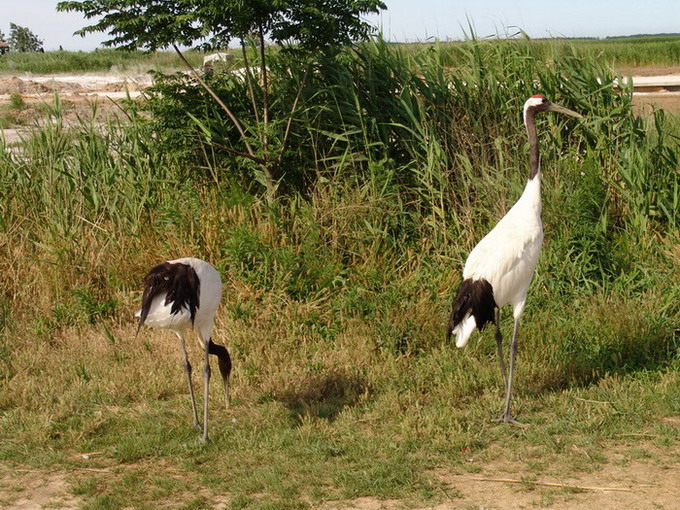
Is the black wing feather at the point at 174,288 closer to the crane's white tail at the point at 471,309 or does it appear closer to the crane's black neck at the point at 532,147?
the crane's white tail at the point at 471,309

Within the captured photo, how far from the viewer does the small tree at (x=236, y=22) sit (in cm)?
760

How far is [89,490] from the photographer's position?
527 cm

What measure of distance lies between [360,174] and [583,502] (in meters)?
4.71

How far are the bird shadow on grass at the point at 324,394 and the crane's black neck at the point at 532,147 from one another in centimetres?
207

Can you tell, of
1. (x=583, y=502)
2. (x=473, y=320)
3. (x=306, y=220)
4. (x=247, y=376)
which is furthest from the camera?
(x=306, y=220)

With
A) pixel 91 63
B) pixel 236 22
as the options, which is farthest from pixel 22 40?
pixel 236 22

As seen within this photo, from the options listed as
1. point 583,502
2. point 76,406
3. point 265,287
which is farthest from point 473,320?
point 76,406

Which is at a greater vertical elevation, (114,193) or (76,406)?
(114,193)

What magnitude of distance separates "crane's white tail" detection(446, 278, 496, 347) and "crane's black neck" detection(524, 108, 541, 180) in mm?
974

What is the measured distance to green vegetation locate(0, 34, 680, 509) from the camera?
18.8ft

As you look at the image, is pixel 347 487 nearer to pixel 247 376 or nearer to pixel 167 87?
pixel 247 376

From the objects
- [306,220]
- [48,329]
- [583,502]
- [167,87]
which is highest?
[167,87]

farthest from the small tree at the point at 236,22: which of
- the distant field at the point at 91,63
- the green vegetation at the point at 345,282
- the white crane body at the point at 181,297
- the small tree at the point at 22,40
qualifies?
the small tree at the point at 22,40

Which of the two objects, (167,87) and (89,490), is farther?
(167,87)
